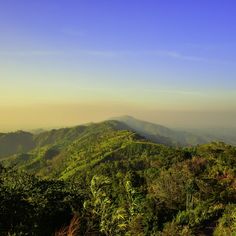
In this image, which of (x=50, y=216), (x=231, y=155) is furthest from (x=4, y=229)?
(x=231, y=155)

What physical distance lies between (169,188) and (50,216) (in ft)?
117

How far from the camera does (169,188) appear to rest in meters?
69.2

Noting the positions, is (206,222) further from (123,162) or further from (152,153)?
(152,153)

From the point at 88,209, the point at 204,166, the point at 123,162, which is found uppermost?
the point at 88,209

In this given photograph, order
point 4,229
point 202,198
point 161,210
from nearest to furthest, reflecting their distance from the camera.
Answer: point 4,229
point 161,210
point 202,198

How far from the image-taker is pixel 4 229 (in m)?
30.0

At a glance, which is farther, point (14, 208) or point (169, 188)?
point (169, 188)

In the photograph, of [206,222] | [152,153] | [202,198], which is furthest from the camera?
[152,153]

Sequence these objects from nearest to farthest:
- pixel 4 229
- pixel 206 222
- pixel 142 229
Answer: pixel 4 229, pixel 142 229, pixel 206 222

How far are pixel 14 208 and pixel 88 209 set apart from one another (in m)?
9.15

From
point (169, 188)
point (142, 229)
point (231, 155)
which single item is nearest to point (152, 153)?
point (231, 155)

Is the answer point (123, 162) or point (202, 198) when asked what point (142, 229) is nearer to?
point (202, 198)

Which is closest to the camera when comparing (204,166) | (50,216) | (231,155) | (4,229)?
(4,229)

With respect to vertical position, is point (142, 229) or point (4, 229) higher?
point (4, 229)
